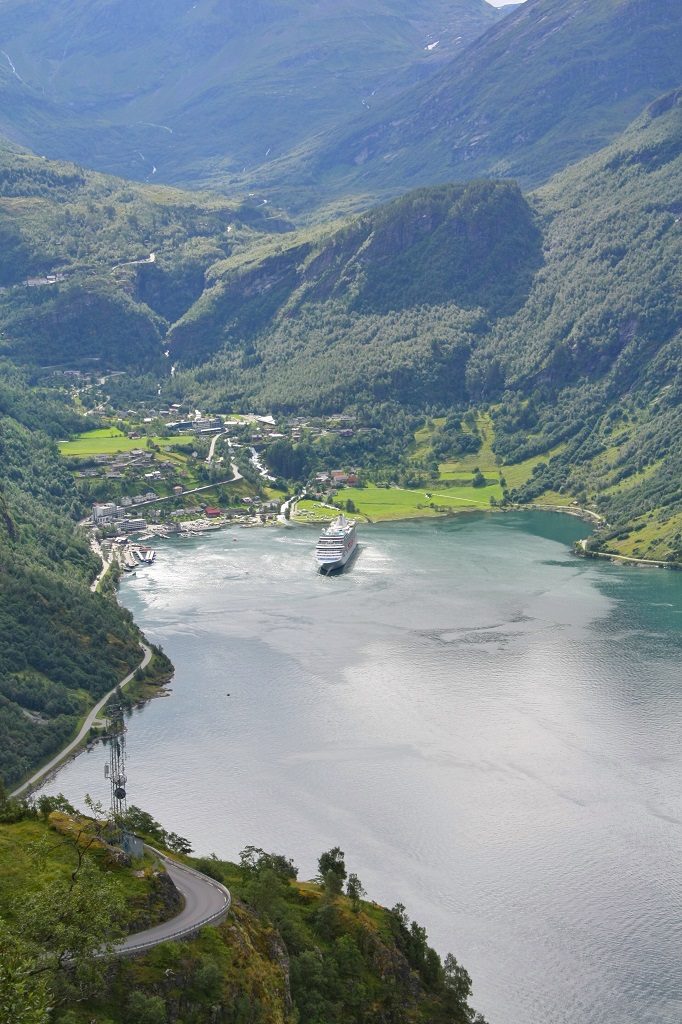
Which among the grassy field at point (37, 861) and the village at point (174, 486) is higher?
the grassy field at point (37, 861)

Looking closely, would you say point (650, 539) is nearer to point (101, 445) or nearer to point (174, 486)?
point (174, 486)

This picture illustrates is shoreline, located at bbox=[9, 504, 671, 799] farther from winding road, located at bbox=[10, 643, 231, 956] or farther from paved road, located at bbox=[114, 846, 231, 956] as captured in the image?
paved road, located at bbox=[114, 846, 231, 956]

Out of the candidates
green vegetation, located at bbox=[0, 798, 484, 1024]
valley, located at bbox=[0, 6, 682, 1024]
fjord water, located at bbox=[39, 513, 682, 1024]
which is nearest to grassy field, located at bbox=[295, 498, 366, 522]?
valley, located at bbox=[0, 6, 682, 1024]

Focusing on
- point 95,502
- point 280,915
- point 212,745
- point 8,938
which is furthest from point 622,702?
point 95,502

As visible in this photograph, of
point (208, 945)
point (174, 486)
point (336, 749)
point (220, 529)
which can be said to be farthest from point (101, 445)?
point (208, 945)

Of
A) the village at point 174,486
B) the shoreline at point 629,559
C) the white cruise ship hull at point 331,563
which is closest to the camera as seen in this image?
the white cruise ship hull at point 331,563

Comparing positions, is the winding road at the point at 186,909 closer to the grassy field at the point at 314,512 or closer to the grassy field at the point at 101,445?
the grassy field at the point at 314,512

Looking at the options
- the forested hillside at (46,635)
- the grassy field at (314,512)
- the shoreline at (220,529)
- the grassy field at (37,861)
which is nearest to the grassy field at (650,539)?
the shoreline at (220,529)
